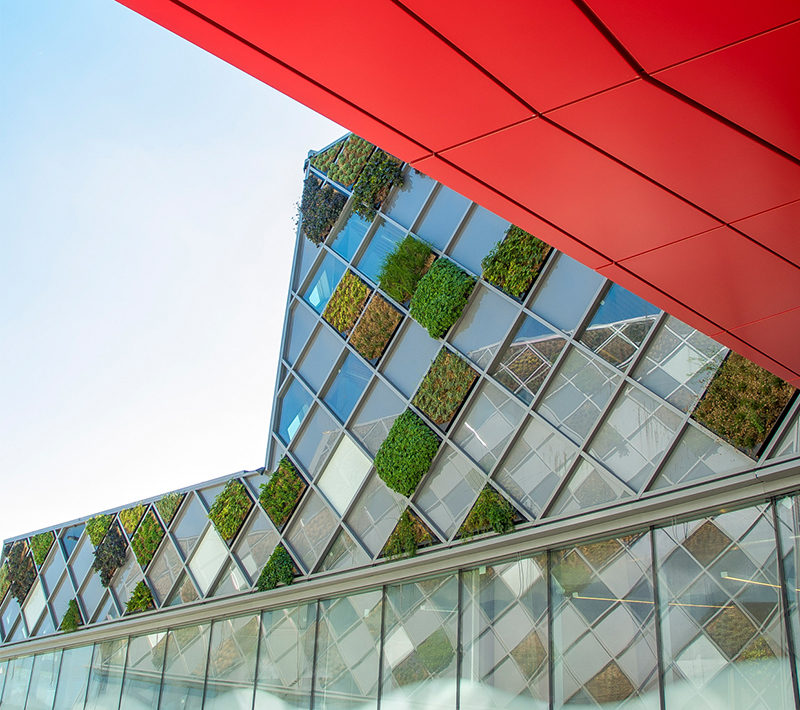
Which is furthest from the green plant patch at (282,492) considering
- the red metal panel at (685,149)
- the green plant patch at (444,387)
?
the red metal panel at (685,149)

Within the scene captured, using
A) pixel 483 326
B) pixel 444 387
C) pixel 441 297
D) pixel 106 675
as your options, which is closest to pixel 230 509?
pixel 106 675

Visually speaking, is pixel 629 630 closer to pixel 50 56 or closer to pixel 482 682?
pixel 482 682

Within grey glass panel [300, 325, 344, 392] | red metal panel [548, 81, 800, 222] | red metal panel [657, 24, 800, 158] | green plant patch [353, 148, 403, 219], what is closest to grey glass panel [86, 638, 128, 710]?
grey glass panel [300, 325, 344, 392]

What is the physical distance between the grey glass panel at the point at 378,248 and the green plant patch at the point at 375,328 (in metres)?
0.76

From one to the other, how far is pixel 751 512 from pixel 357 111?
9.00 m

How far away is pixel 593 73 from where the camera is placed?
3422 millimetres

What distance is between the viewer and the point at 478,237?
49.4ft

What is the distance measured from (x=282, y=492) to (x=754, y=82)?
1550cm

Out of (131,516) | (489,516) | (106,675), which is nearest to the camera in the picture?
(489,516)

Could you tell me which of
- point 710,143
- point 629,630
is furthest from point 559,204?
point 629,630

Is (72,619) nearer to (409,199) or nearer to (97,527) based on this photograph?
(97,527)

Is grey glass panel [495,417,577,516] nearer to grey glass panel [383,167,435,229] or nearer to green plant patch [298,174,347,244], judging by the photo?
grey glass panel [383,167,435,229]

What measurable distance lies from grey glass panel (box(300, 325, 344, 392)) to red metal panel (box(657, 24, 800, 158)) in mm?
14146

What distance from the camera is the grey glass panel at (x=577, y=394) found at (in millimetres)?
12359
